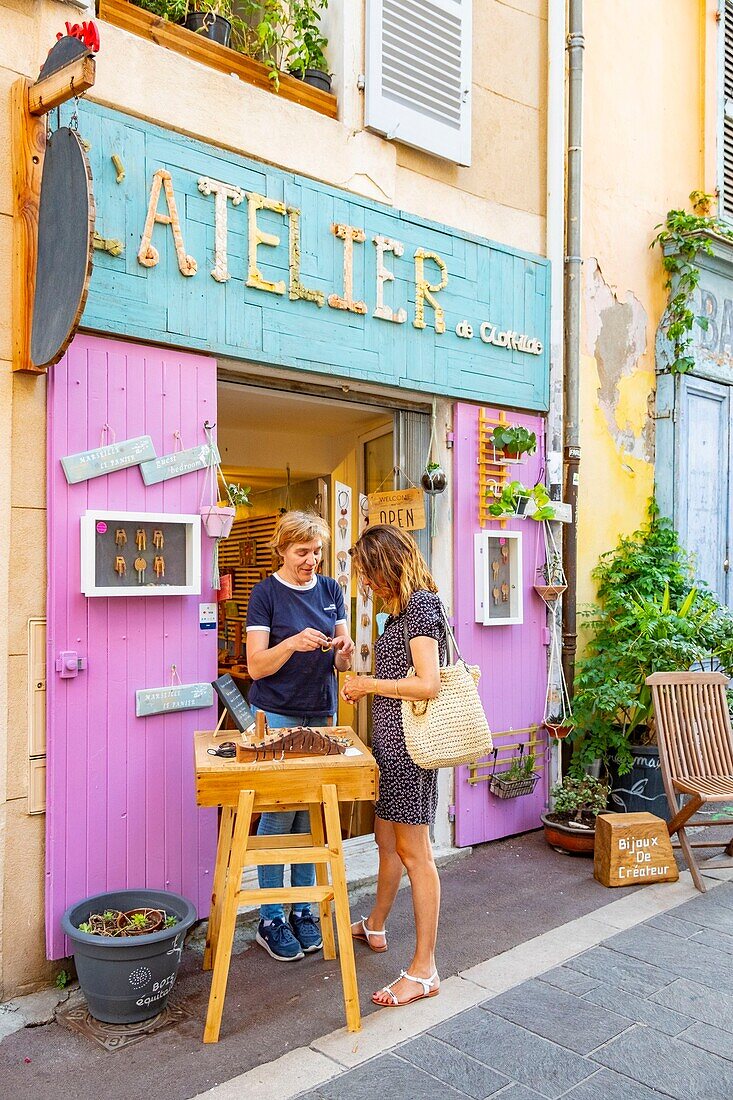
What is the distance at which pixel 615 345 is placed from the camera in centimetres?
661

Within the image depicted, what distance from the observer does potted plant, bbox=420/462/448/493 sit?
528 cm

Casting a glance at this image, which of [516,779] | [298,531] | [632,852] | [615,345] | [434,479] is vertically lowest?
[632,852]

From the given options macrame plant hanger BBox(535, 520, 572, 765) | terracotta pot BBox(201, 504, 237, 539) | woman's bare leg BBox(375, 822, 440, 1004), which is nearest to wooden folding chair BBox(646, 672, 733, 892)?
macrame plant hanger BBox(535, 520, 572, 765)

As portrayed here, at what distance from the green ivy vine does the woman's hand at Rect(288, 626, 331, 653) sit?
4.45 metres

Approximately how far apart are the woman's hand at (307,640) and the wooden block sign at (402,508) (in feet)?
5.55

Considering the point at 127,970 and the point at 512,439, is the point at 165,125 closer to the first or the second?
the point at 512,439

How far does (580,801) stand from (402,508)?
83.6 inches

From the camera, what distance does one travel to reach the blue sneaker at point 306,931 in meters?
3.99

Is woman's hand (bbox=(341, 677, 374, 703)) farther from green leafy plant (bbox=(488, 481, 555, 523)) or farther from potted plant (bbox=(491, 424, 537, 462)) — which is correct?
potted plant (bbox=(491, 424, 537, 462))

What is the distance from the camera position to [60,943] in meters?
3.60

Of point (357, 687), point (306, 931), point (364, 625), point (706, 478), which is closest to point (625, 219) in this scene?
point (706, 478)

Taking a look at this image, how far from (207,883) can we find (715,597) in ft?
15.9

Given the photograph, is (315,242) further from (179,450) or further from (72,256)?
(72,256)

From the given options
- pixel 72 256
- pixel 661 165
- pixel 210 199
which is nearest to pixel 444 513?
pixel 210 199
